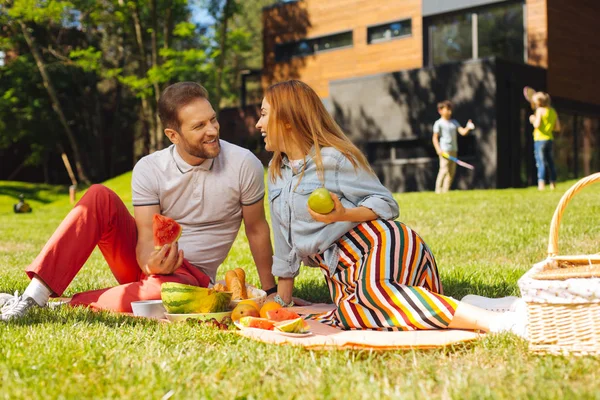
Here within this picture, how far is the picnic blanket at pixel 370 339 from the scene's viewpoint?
2998 mm

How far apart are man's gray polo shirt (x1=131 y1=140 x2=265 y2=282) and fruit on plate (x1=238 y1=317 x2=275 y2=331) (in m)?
1.03

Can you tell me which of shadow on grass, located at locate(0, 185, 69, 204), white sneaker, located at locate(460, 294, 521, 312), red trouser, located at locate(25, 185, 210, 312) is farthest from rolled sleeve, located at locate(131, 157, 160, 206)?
shadow on grass, located at locate(0, 185, 69, 204)

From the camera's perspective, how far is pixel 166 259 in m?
3.98

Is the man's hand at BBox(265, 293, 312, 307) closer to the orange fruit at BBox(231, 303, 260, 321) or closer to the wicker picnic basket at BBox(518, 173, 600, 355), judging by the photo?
the orange fruit at BBox(231, 303, 260, 321)

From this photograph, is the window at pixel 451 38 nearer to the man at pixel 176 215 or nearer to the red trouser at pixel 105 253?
the man at pixel 176 215

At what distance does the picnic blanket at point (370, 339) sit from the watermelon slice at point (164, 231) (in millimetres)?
843

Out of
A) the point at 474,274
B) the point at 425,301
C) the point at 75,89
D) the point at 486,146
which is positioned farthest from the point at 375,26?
the point at 425,301

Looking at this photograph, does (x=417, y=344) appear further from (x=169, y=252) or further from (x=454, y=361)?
Answer: (x=169, y=252)

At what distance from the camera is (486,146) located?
60.8 feet

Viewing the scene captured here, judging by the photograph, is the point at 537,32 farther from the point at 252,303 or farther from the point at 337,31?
the point at 252,303

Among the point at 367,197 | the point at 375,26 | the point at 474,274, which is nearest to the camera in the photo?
the point at 367,197

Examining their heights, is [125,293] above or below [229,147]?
below

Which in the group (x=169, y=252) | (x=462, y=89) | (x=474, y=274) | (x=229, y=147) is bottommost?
(x=474, y=274)

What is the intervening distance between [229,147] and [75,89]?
30.2 metres
